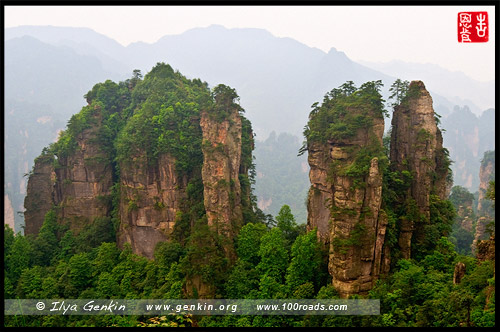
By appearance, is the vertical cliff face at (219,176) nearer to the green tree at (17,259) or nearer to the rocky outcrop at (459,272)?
the rocky outcrop at (459,272)

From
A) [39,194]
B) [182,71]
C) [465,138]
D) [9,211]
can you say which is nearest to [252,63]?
[182,71]

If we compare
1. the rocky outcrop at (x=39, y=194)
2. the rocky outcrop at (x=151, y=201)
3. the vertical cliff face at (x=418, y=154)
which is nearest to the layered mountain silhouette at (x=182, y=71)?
the rocky outcrop at (x=39, y=194)

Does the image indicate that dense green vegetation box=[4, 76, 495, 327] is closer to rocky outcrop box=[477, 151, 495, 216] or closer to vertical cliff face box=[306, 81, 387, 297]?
vertical cliff face box=[306, 81, 387, 297]

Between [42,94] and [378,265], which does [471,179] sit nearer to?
[378,265]

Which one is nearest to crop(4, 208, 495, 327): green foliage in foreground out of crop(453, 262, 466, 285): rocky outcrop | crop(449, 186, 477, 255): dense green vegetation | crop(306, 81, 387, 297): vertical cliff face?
crop(453, 262, 466, 285): rocky outcrop

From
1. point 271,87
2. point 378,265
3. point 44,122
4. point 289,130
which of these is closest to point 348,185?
point 378,265

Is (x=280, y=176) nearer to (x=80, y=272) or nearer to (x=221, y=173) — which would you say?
(x=221, y=173)
